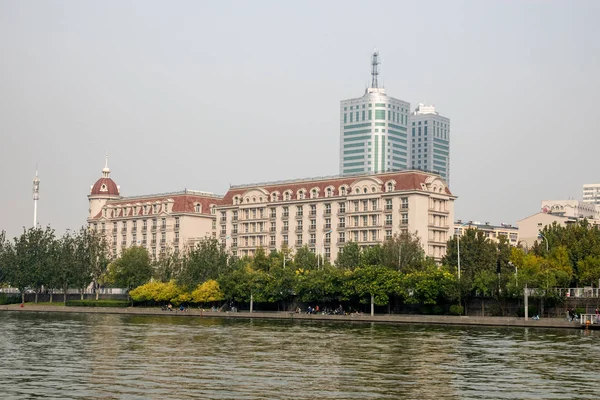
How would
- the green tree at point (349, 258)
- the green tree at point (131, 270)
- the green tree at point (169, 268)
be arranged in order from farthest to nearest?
the green tree at point (131, 270) → the green tree at point (169, 268) → the green tree at point (349, 258)

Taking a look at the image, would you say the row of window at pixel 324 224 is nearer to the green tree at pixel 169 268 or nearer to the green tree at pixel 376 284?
the green tree at pixel 169 268

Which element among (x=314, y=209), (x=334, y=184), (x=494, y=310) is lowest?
(x=494, y=310)

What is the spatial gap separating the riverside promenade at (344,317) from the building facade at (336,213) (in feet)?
117

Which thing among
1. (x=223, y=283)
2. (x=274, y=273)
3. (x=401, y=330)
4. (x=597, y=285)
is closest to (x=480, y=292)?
(x=597, y=285)

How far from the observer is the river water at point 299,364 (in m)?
45.8

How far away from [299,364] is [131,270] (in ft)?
354

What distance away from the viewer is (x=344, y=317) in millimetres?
118750

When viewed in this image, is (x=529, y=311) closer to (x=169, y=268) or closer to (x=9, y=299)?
(x=169, y=268)

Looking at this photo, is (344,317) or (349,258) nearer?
(344,317)

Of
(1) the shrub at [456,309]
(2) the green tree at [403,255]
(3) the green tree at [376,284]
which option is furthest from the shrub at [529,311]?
(2) the green tree at [403,255]

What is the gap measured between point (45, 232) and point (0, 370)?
413 feet

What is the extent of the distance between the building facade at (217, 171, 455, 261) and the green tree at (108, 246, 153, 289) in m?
23.6

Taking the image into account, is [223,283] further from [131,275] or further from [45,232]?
[45,232]

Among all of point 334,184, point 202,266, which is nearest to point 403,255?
point 202,266
